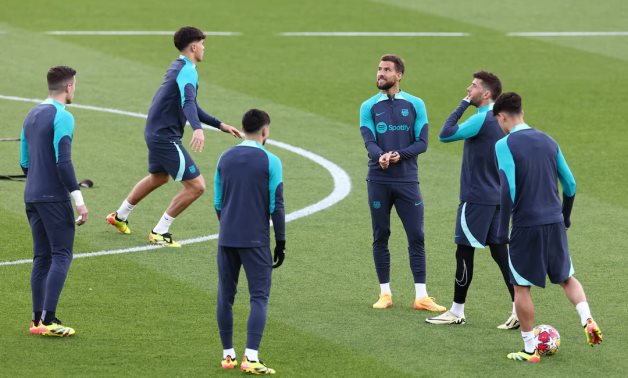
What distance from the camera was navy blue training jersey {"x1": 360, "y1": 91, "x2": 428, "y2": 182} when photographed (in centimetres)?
1230

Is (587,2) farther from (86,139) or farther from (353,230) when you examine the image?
(353,230)

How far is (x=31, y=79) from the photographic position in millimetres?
23500

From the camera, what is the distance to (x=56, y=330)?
1109 cm

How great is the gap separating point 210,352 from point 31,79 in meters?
13.8

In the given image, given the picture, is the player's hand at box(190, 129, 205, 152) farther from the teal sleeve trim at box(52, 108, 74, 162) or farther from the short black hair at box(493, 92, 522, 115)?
the short black hair at box(493, 92, 522, 115)

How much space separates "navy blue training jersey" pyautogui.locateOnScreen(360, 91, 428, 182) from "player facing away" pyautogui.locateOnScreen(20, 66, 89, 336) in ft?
9.53

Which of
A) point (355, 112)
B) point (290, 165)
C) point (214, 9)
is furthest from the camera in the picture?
point (214, 9)

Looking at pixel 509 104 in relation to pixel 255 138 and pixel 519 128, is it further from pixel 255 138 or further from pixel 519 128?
pixel 255 138

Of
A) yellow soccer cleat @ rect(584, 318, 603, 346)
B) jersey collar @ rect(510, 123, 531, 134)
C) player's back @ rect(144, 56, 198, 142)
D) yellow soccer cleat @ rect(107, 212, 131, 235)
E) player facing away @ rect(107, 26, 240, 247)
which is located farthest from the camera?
yellow soccer cleat @ rect(107, 212, 131, 235)

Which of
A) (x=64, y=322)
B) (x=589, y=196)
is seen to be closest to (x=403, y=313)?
(x=64, y=322)

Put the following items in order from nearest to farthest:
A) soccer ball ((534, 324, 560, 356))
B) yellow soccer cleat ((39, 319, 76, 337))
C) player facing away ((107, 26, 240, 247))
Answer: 1. soccer ball ((534, 324, 560, 356))
2. yellow soccer cleat ((39, 319, 76, 337))
3. player facing away ((107, 26, 240, 247))

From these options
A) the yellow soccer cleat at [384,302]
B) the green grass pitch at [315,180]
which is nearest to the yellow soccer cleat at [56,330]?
the green grass pitch at [315,180]

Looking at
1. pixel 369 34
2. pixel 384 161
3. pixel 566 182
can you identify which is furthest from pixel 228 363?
pixel 369 34

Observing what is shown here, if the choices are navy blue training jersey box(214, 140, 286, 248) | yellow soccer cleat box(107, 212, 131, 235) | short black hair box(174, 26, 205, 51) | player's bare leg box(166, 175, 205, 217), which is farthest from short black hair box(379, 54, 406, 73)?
yellow soccer cleat box(107, 212, 131, 235)
